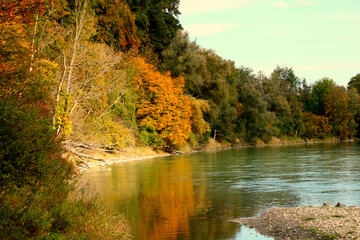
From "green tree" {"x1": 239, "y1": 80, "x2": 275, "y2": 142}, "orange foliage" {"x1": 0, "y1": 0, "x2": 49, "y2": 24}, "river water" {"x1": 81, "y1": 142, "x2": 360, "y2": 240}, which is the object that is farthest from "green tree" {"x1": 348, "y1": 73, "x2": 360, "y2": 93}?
"orange foliage" {"x1": 0, "y1": 0, "x2": 49, "y2": 24}

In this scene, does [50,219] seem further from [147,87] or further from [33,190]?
[147,87]

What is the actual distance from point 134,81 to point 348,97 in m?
72.5

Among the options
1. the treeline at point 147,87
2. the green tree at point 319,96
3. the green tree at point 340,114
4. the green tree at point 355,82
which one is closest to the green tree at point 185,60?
the treeline at point 147,87

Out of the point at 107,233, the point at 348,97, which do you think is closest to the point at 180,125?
the point at 107,233

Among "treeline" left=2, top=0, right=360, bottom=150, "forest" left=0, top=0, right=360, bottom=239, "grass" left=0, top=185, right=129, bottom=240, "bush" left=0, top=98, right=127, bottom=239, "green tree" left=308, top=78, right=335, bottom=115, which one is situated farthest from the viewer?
"green tree" left=308, top=78, right=335, bottom=115

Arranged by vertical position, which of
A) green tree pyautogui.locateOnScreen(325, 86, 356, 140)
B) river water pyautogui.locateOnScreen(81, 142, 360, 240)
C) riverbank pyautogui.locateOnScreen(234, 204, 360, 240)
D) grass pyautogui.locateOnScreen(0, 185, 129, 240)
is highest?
green tree pyautogui.locateOnScreen(325, 86, 356, 140)

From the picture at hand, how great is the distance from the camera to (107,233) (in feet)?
40.8

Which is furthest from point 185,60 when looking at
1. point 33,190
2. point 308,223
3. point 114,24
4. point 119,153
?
point 33,190

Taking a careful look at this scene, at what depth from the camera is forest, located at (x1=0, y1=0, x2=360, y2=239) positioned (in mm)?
11641

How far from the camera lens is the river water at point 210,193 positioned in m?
16.6

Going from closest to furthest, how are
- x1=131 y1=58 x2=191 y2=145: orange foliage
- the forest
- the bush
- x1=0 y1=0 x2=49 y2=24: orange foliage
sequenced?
the bush, the forest, x1=0 y1=0 x2=49 y2=24: orange foliage, x1=131 y1=58 x2=191 y2=145: orange foliage

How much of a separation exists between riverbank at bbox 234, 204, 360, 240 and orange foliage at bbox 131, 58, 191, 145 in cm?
3814

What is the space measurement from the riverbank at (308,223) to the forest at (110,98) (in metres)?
6.48

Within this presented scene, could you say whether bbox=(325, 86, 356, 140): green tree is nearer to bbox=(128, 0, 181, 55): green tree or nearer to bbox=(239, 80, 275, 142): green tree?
bbox=(239, 80, 275, 142): green tree
